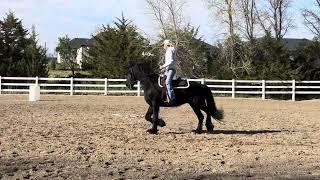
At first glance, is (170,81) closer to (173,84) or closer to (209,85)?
(173,84)

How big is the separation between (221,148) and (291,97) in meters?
26.6

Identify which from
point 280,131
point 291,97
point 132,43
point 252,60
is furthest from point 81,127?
point 252,60

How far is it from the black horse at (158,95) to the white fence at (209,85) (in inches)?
850

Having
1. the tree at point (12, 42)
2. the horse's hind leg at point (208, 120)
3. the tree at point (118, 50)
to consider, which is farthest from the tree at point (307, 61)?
the horse's hind leg at point (208, 120)

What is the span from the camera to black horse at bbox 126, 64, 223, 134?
12.3 metres

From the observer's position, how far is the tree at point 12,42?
1681 inches

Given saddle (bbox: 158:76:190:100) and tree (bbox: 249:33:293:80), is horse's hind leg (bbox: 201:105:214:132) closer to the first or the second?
saddle (bbox: 158:76:190:100)

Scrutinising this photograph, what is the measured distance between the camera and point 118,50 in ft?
137

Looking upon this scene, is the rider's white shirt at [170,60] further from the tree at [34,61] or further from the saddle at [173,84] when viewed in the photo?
the tree at [34,61]

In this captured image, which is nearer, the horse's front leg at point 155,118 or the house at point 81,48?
the horse's front leg at point 155,118

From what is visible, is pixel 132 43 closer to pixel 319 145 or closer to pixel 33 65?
pixel 33 65

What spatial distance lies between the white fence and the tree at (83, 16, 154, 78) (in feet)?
13.3

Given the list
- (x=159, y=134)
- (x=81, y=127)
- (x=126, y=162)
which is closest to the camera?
(x=126, y=162)

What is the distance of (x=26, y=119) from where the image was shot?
1538cm
